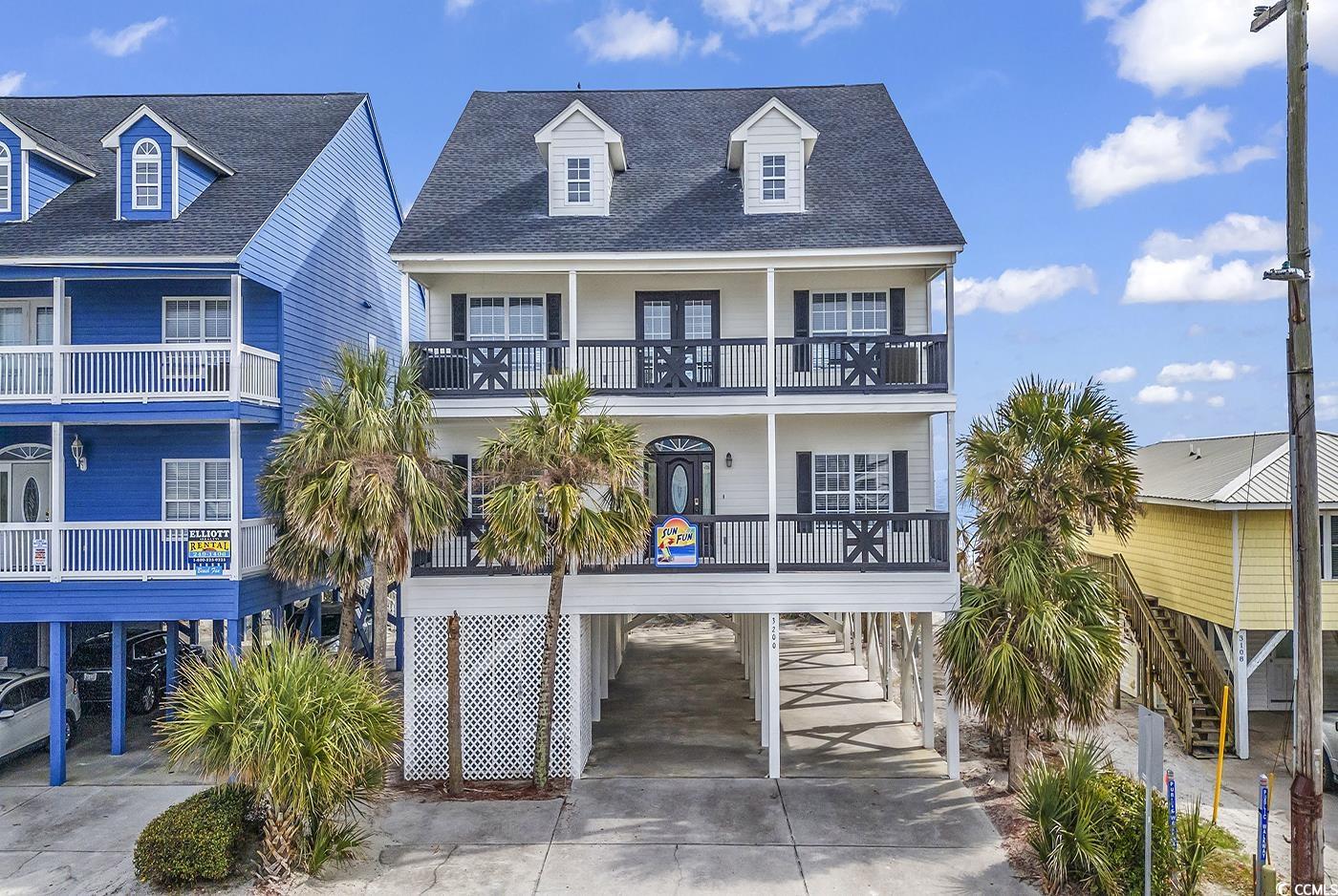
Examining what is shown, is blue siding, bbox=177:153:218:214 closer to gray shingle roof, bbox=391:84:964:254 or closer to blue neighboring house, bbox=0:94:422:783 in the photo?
blue neighboring house, bbox=0:94:422:783

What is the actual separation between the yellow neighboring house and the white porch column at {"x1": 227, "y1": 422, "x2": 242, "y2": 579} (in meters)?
17.5

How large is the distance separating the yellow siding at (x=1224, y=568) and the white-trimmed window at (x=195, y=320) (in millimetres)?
19595

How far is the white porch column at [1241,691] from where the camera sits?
15625 mm

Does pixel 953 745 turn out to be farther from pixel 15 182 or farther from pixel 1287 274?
pixel 15 182

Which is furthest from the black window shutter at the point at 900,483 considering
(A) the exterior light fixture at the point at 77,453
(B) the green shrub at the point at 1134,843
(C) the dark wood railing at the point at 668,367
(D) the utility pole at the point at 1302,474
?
(A) the exterior light fixture at the point at 77,453

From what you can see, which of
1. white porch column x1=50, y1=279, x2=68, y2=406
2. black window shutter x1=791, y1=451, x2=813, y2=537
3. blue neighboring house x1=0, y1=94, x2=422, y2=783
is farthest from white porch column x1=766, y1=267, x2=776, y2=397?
white porch column x1=50, y1=279, x2=68, y2=406

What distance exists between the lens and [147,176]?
17109mm

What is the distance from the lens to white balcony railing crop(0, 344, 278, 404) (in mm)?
15484

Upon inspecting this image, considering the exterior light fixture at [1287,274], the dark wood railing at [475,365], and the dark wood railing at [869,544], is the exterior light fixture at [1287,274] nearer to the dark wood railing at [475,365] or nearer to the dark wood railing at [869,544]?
the dark wood railing at [869,544]

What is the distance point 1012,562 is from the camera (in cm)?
1336

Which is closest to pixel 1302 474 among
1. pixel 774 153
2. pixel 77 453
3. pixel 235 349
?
pixel 774 153

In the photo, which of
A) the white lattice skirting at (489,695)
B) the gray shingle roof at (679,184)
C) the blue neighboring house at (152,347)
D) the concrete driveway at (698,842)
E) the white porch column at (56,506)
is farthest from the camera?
the gray shingle roof at (679,184)

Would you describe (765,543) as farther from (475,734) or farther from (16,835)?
(16,835)

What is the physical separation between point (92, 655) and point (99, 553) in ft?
15.8
